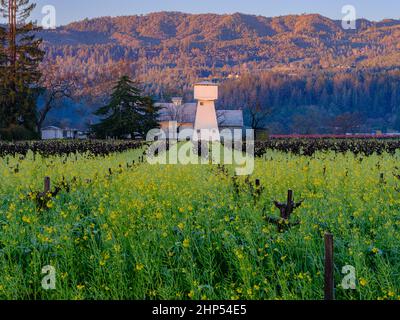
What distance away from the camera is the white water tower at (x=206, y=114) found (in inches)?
2530

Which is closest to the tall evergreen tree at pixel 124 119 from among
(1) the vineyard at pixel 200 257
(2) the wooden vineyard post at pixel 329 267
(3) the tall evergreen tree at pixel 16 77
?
(3) the tall evergreen tree at pixel 16 77

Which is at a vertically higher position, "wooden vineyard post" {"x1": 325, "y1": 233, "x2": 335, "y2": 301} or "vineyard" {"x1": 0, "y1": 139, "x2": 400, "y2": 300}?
"wooden vineyard post" {"x1": 325, "y1": 233, "x2": 335, "y2": 301}

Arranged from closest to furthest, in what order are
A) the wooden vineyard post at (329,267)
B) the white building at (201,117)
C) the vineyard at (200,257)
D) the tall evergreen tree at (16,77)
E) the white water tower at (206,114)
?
the wooden vineyard post at (329,267) → the vineyard at (200,257) → the tall evergreen tree at (16,77) → the white water tower at (206,114) → the white building at (201,117)

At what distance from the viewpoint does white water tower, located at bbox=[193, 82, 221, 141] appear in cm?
6425

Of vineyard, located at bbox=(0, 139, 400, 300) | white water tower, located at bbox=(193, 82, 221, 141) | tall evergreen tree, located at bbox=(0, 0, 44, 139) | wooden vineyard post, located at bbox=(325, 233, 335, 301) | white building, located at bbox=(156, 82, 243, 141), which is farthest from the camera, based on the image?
white building, located at bbox=(156, 82, 243, 141)

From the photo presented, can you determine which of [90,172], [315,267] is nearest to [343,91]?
[90,172]

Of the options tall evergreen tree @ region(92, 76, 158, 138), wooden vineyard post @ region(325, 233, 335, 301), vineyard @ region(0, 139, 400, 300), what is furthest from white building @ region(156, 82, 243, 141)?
wooden vineyard post @ region(325, 233, 335, 301)

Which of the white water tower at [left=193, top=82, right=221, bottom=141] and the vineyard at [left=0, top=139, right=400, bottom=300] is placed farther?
the white water tower at [left=193, top=82, right=221, bottom=141]

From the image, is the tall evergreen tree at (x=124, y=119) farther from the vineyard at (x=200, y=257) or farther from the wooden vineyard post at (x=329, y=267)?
the wooden vineyard post at (x=329, y=267)

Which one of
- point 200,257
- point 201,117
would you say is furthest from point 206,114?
point 200,257

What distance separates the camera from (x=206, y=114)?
6481 centimetres

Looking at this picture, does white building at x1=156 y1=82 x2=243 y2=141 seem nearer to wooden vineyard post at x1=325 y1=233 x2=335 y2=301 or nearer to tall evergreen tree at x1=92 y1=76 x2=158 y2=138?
tall evergreen tree at x1=92 y1=76 x2=158 y2=138

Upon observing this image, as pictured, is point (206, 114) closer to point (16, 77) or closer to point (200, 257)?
point (16, 77)

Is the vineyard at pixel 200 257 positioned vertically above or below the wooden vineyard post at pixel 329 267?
below
